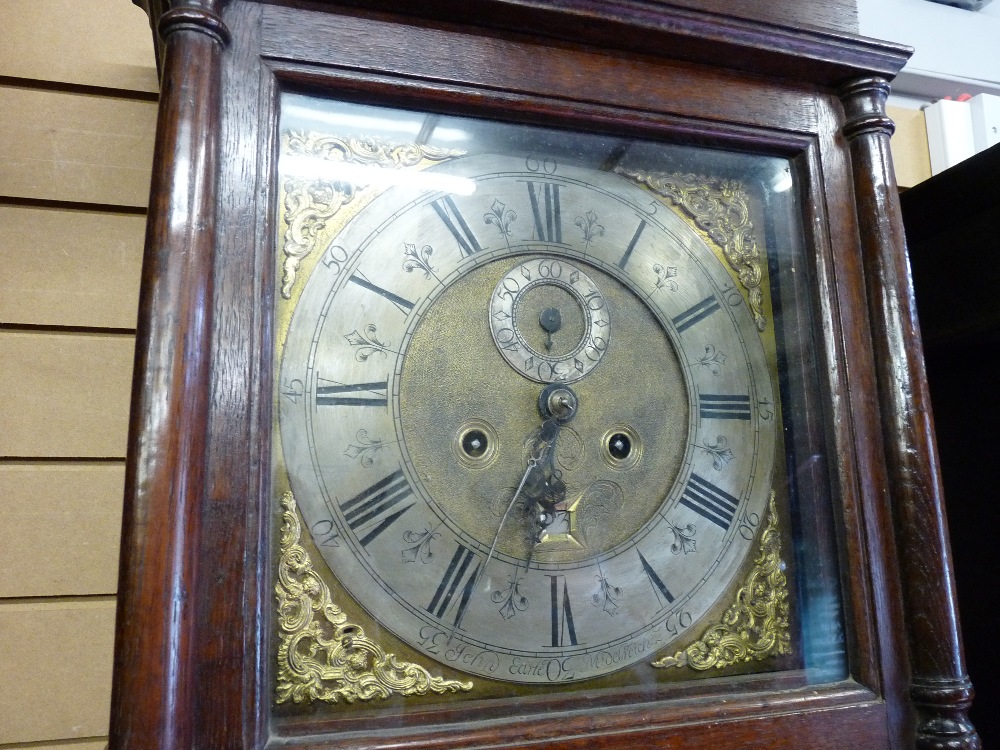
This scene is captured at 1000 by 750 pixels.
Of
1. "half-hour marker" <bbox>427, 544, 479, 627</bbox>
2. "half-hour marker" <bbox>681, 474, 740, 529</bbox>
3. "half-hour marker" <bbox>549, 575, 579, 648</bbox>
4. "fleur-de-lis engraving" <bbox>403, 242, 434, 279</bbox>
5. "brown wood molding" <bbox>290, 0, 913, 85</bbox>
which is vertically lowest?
"half-hour marker" <bbox>549, 575, 579, 648</bbox>

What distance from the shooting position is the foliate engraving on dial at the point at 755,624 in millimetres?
809

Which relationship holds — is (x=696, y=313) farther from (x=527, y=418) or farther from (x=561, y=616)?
(x=561, y=616)

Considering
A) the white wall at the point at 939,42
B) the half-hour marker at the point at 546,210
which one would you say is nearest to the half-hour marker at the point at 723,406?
the half-hour marker at the point at 546,210

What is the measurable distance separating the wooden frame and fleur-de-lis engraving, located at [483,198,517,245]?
10cm

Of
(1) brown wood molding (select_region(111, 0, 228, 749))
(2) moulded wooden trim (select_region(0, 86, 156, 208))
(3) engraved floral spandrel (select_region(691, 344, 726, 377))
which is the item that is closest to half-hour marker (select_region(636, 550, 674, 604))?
(3) engraved floral spandrel (select_region(691, 344, 726, 377))

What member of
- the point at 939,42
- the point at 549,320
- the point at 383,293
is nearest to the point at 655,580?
the point at 549,320

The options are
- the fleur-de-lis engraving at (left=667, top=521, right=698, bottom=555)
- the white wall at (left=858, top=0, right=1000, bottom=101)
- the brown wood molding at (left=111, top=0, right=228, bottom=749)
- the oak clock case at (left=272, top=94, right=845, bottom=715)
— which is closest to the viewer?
the brown wood molding at (left=111, top=0, right=228, bottom=749)

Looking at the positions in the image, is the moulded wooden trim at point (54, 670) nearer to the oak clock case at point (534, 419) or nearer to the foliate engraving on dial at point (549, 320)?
the oak clock case at point (534, 419)

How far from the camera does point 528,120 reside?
824mm

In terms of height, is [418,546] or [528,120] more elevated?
[528,120]

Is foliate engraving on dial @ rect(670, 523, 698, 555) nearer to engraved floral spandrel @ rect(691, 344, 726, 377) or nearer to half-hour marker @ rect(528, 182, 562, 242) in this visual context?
engraved floral spandrel @ rect(691, 344, 726, 377)

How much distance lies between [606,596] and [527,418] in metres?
0.20

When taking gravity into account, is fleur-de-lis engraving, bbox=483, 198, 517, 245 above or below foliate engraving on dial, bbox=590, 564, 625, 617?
above

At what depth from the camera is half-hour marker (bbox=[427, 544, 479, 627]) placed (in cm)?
75
